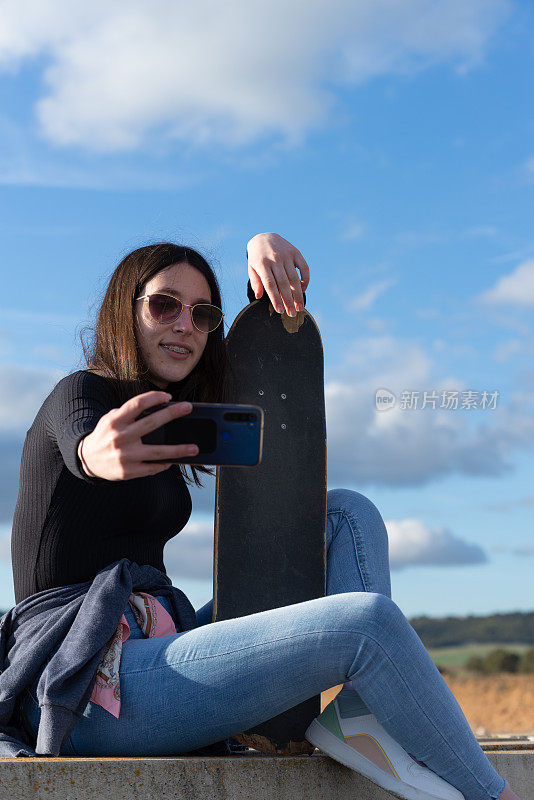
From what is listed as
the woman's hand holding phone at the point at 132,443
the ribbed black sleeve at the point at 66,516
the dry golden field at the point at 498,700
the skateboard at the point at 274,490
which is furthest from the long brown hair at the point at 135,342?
the dry golden field at the point at 498,700

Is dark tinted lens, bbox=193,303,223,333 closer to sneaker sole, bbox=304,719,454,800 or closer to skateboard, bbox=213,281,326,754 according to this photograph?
skateboard, bbox=213,281,326,754

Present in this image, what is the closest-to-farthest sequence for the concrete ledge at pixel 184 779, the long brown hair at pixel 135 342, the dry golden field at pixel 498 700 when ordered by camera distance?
1. the concrete ledge at pixel 184 779
2. the long brown hair at pixel 135 342
3. the dry golden field at pixel 498 700

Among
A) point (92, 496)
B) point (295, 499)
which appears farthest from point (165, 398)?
point (295, 499)

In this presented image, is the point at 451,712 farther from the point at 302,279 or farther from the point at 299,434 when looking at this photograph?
the point at 302,279

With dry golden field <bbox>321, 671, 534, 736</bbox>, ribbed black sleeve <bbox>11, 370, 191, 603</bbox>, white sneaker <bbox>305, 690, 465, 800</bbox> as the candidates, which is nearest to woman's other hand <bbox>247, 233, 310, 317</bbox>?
ribbed black sleeve <bbox>11, 370, 191, 603</bbox>

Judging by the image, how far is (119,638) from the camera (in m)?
2.29

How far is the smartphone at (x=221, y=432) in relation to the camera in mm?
1861

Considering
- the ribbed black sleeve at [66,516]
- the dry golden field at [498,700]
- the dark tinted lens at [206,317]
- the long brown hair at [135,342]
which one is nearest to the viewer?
the ribbed black sleeve at [66,516]

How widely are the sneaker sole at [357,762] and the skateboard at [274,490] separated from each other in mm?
Result: 268

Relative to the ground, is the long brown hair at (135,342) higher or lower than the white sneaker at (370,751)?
higher

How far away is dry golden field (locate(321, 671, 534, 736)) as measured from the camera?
46.9ft

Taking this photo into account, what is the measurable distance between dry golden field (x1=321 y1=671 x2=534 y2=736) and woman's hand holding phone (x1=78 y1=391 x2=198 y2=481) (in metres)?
13.1

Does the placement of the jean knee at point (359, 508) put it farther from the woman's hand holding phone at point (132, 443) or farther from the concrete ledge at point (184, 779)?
the woman's hand holding phone at point (132, 443)

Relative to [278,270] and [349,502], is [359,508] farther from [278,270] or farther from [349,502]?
[278,270]
